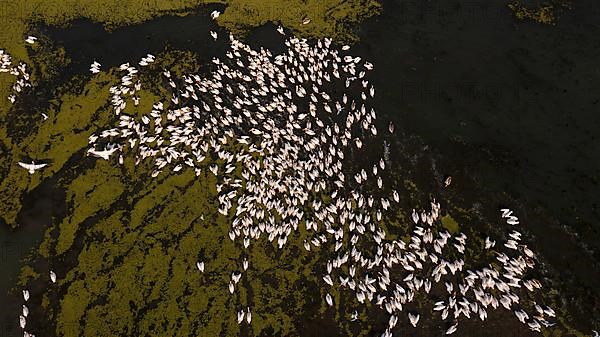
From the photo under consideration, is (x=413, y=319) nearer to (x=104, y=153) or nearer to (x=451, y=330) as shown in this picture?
(x=451, y=330)

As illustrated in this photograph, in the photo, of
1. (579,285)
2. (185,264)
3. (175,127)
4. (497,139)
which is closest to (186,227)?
(185,264)

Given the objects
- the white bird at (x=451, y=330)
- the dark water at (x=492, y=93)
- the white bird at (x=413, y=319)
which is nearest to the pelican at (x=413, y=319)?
the white bird at (x=413, y=319)

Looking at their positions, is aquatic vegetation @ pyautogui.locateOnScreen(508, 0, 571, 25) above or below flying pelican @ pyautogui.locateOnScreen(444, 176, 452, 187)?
above

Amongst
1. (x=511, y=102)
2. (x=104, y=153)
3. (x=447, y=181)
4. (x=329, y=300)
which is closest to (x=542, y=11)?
(x=511, y=102)

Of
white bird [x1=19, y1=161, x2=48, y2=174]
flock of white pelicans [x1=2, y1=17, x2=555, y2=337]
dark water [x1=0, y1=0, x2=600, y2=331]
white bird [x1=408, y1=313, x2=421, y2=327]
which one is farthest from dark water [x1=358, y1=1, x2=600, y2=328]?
white bird [x1=19, y1=161, x2=48, y2=174]

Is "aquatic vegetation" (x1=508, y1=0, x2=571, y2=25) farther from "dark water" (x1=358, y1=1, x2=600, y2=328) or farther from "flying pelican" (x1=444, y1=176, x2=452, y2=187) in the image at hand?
"flying pelican" (x1=444, y1=176, x2=452, y2=187)

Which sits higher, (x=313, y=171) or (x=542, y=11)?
(x=542, y=11)
